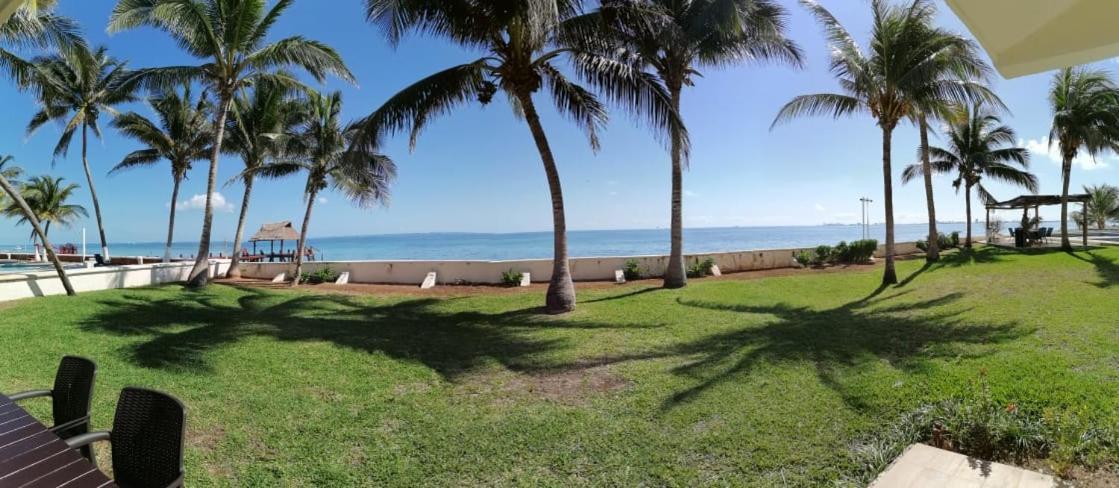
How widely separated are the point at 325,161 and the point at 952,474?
1780 centimetres

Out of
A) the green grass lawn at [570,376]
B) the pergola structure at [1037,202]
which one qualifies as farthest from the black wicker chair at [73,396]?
the pergola structure at [1037,202]

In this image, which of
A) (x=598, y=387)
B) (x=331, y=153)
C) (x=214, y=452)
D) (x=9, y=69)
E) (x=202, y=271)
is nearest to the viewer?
(x=214, y=452)

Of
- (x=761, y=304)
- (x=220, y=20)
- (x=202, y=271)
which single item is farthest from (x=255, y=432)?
(x=220, y=20)

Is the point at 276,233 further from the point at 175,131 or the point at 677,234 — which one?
the point at 677,234

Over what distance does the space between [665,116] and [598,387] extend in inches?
229

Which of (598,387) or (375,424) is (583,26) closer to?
(598,387)

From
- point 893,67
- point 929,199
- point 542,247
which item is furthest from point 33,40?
point 542,247

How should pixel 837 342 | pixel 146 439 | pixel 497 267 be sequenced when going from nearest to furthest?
1. pixel 146 439
2. pixel 837 342
3. pixel 497 267

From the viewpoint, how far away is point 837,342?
21.5 ft

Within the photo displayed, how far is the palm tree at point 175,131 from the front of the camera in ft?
58.0

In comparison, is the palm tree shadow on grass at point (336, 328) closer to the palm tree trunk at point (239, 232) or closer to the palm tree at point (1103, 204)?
the palm tree trunk at point (239, 232)

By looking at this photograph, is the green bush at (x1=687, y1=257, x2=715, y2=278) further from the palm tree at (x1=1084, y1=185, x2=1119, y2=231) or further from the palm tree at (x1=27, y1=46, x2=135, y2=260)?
the palm tree at (x1=1084, y1=185, x2=1119, y2=231)

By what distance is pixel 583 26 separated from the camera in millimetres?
9500

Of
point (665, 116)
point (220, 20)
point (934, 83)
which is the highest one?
point (220, 20)
